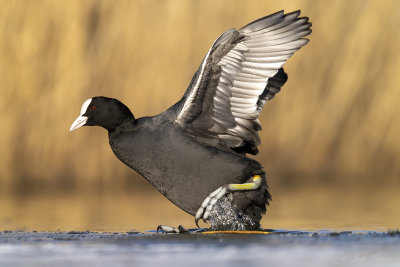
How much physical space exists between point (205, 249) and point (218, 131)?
1.50m

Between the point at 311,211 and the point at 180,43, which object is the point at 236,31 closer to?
the point at 311,211

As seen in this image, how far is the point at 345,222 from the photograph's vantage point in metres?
6.75

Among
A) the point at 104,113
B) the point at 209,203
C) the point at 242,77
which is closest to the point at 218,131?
the point at 242,77

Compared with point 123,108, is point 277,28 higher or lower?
higher

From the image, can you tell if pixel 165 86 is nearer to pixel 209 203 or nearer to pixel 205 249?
pixel 209 203

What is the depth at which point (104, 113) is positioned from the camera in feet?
20.6

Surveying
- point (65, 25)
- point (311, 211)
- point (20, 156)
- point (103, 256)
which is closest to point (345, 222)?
point (311, 211)

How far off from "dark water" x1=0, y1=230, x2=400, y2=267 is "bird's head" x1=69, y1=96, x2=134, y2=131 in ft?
2.96

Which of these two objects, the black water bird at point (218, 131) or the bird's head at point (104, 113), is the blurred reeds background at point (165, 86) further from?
the black water bird at point (218, 131)

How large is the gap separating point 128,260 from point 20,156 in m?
7.36

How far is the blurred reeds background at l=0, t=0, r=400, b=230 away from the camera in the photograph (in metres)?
11.4

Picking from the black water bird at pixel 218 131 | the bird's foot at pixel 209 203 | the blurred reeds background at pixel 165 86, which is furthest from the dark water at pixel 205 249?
the blurred reeds background at pixel 165 86

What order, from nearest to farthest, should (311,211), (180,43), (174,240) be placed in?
1. (174,240)
2. (311,211)
3. (180,43)

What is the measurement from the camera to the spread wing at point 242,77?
6.02m
